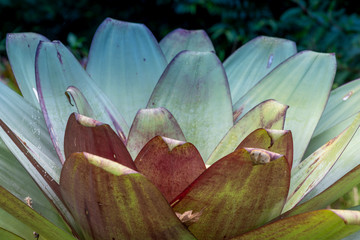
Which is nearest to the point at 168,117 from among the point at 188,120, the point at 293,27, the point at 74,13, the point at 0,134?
the point at 188,120

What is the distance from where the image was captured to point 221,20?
3.35m

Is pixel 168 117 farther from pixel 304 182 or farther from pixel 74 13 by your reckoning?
pixel 74 13

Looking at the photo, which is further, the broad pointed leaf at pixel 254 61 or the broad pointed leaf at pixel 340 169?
the broad pointed leaf at pixel 254 61

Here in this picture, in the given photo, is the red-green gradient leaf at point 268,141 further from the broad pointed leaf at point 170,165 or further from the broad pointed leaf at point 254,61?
the broad pointed leaf at point 254,61

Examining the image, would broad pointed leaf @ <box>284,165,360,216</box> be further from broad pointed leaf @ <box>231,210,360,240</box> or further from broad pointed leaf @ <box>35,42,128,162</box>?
broad pointed leaf @ <box>35,42,128,162</box>

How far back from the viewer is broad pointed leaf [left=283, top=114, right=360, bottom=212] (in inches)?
19.4

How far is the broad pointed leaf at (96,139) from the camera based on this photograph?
445 millimetres

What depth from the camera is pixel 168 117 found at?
571mm

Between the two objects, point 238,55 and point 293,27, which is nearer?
point 238,55

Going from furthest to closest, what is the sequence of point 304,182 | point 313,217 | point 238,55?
1. point 238,55
2. point 304,182
3. point 313,217

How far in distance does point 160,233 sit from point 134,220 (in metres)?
0.03

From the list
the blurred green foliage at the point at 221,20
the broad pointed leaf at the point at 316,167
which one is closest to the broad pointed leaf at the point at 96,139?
the broad pointed leaf at the point at 316,167

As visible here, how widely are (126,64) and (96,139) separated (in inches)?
11.2

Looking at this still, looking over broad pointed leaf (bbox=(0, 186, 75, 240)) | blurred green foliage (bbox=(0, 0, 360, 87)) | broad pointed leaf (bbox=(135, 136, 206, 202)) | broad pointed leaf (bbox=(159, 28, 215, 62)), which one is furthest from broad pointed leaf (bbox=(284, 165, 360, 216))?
blurred green foliage (bbox=(0, 0, 360, 87))
